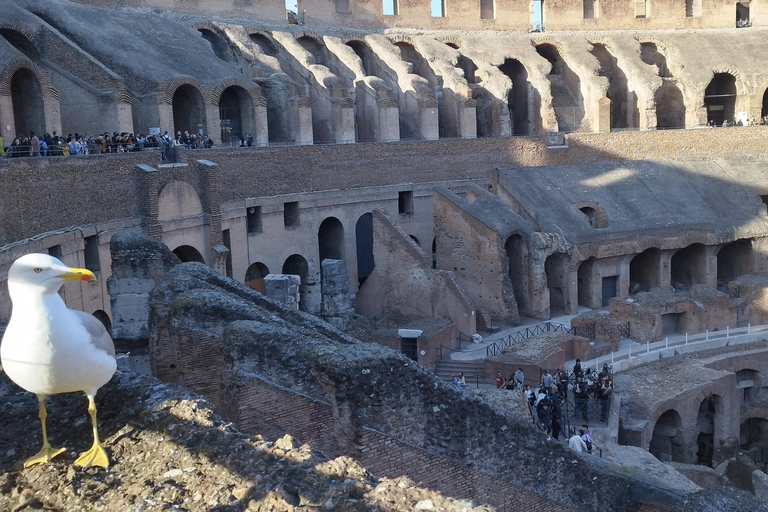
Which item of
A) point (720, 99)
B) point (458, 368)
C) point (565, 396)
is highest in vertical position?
point (720, 99)

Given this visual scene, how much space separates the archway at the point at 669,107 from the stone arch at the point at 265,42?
15899 millimetres

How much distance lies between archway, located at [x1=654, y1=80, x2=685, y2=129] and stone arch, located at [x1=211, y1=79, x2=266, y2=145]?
1769cm

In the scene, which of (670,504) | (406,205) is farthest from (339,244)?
(670,504)

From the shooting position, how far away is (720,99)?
36.0 meters

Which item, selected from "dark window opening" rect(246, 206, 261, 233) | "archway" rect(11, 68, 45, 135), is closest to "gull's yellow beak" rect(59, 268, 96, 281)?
"archway" rect(11, 68, 45, 135)

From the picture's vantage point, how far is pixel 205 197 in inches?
828

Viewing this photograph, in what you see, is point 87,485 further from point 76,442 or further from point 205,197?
point 205,197

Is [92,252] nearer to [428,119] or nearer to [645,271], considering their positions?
[428,119]

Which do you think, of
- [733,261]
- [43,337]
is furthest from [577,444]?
[733,261]

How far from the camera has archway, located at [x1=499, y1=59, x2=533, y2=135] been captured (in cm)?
3362

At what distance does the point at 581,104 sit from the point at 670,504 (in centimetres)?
2614

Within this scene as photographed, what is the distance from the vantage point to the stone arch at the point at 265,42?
97.3 feet

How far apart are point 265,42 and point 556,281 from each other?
1376 centimetres

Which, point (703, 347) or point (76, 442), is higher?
point (76, 442)
